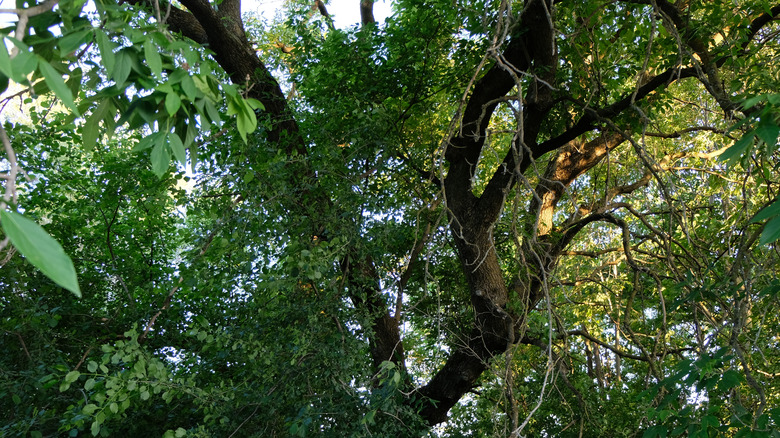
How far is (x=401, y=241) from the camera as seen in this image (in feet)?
12.8

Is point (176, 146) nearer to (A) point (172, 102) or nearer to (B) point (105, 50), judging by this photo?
(A) point (172, 102)

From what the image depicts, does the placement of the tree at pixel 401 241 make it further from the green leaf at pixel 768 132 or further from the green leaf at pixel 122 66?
the green leaf at pixel 122 66

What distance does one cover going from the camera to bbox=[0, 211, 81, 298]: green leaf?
28.2 inches

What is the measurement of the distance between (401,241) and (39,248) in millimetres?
3185

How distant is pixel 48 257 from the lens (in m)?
0.73

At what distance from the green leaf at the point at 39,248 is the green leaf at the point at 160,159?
0.45 m

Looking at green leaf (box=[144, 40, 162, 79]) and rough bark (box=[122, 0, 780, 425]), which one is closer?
green leaf (box=[144, 40, 162, 79])

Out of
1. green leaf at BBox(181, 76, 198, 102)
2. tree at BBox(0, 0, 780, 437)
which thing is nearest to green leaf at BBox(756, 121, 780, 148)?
tree at BBox(0, 0, 780, 437)

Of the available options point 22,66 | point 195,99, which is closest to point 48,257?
point 22,66

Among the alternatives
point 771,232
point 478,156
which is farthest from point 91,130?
point 478,156

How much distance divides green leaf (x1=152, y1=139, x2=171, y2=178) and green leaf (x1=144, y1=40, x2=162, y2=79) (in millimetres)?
128

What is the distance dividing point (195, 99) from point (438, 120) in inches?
144

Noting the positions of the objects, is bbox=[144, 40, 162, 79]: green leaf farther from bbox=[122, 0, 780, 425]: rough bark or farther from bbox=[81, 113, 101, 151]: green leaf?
bbox=[122, 0, 780, 425]: rough bark

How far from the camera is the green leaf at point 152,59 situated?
1166 millimetres
